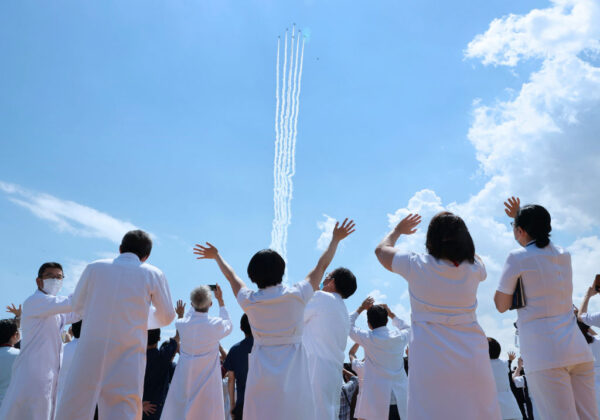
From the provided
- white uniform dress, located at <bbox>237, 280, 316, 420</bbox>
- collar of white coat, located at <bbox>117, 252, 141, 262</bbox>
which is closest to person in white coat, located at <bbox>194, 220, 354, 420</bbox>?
white uniform dress, located at <bbox>237, 280, 316, 420</bbox>

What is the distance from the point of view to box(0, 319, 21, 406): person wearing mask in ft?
29.6

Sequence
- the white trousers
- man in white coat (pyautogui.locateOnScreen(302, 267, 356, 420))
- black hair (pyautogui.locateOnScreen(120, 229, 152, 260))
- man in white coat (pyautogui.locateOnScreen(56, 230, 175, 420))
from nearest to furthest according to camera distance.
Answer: the white trousers → man in white coat (pyautogui.locateOnScreen(56, 230, 175, 420)) → black hair (pyautogui.locateOnScreen(120, 229, 152, 260)) → man in white coat (pyautogui.locateOnScreen(302, 267, 356, 420))

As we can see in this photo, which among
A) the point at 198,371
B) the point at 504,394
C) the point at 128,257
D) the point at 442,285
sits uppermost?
the point at 128,257

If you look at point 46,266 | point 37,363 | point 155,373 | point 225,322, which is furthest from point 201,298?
point 37,363

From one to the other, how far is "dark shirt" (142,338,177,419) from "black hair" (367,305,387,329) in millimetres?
3977

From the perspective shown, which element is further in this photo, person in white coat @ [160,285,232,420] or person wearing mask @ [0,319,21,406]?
person wearing mask @ [0,319,21,406]

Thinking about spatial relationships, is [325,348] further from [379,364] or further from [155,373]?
[155,373]

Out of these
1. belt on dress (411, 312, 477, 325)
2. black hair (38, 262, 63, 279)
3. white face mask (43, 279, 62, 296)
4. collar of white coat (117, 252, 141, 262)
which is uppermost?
black hair (38, 262, 63, 279)

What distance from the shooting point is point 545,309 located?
16.4 ft

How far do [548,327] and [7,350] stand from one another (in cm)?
949

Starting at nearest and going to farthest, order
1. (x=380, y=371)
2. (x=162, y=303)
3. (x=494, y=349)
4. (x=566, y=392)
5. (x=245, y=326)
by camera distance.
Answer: (x=566, y=392), (x=162, y=303), (x=380, y=371), (x=245, y=326), (x=494, y=349)

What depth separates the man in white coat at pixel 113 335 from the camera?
5.20m

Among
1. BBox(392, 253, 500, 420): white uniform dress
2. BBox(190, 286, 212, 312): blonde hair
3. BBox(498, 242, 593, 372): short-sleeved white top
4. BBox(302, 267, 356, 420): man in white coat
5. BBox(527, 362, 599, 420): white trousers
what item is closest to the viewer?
BBox(392, 253, 500, 420): white uniform dress

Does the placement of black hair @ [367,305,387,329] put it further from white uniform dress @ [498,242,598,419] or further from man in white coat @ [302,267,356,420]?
white uniform dress @ [498,242,598,419]
